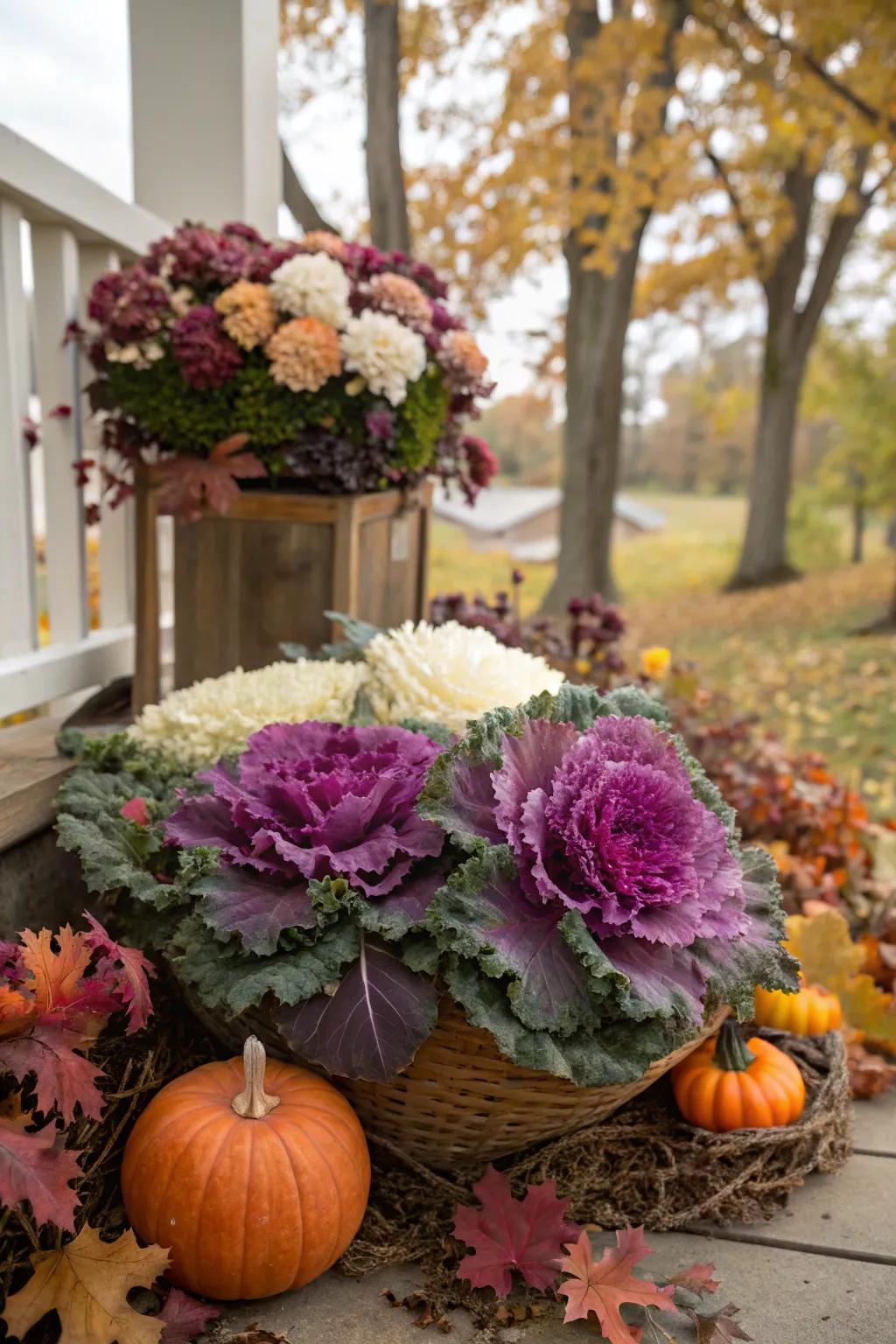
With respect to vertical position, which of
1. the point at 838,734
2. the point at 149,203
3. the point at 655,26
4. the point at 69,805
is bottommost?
the point at 838,734

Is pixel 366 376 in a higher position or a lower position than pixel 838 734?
higher

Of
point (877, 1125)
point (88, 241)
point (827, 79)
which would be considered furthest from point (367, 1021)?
point (827, 79)

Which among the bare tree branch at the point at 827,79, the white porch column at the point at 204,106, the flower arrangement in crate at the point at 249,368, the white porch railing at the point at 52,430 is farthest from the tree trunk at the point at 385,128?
the flower arrangement in crate at the point at 249,368

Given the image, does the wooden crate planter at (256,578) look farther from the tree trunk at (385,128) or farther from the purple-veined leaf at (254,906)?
the tree trunk at (385,128)

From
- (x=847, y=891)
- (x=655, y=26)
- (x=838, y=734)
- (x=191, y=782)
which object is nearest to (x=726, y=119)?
(x=655, y=26)

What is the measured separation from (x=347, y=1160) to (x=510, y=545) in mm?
9048

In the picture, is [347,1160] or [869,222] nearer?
[347,1160]

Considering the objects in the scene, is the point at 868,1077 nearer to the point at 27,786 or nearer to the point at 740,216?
the point at 27,786

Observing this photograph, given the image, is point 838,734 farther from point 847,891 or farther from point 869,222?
point 869,222

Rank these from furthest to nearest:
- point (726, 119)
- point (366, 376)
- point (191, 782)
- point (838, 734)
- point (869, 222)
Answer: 1. point (869, 222)
2. point (726, 119)
3. point (838, 734)
4. point (366, 376)
5. point (191, 782)

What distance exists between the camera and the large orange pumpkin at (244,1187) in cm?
120

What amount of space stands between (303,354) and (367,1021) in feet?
4.59

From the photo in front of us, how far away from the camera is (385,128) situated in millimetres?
5262

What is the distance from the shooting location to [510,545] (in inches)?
398
